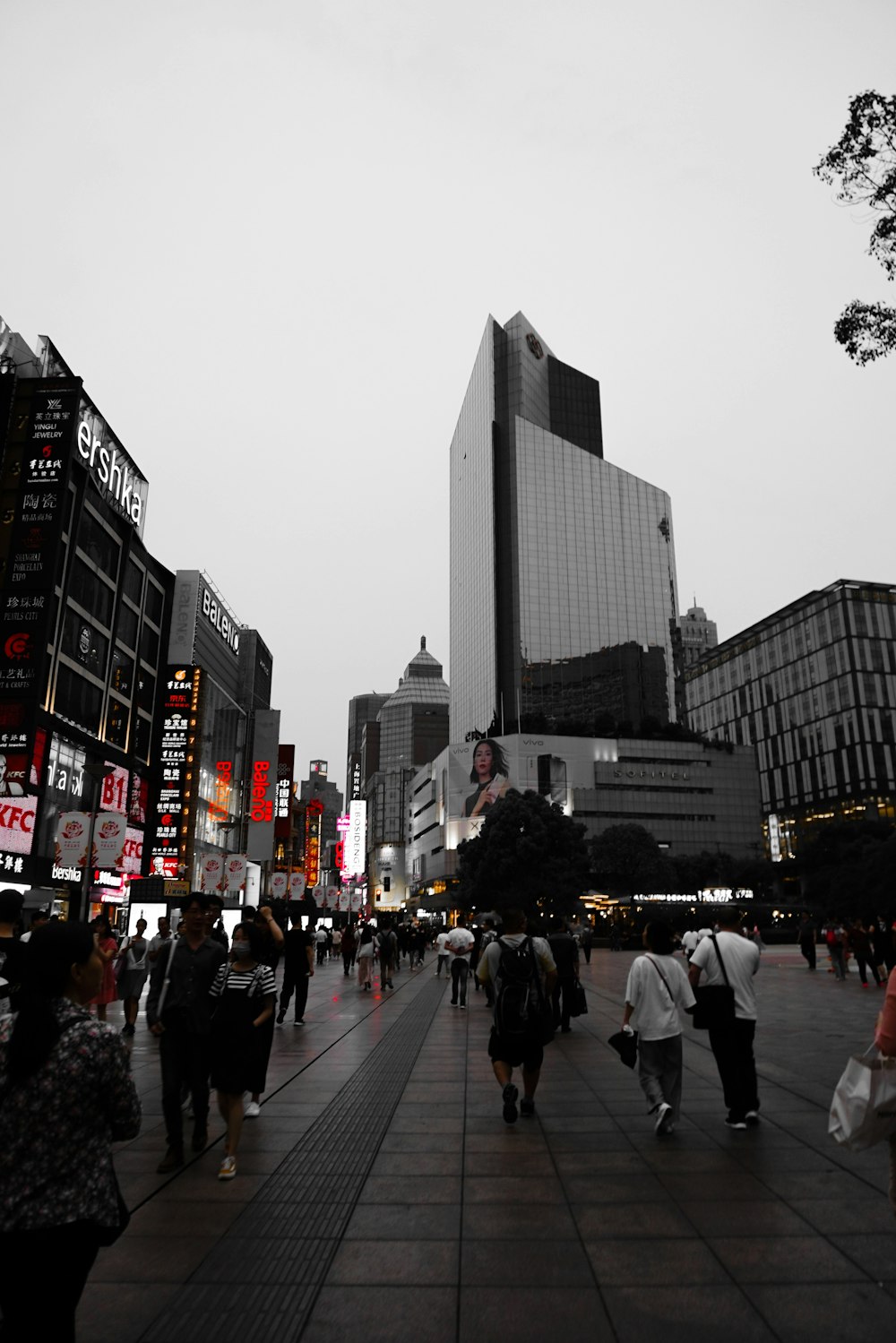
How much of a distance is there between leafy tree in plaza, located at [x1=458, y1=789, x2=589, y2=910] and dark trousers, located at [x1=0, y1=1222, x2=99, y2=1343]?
7007 cm

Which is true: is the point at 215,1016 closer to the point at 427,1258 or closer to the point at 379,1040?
the point at 427,1258

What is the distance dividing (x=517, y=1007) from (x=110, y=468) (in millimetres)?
47691

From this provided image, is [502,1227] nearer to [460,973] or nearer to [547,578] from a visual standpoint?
[460,973]

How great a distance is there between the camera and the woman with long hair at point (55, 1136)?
9.25 feet

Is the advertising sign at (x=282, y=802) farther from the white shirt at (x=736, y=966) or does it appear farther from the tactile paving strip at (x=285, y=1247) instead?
the white shirt at (x=736, y=966)

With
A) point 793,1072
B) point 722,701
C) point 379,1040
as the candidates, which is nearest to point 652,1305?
point 793,1072

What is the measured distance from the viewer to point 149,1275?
464cm

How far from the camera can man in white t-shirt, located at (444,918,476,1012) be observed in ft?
65.1

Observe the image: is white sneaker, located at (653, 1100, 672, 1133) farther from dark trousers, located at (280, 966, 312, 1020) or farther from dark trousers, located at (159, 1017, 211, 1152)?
dark trousers, located at (280, 966, 312, 1020)

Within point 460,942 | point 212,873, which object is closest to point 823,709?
point 212,873

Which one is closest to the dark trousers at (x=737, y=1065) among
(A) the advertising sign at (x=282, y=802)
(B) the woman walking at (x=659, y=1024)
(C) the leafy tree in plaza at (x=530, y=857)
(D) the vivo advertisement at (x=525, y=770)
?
(B) the woman walking at (x=659, y=1024)

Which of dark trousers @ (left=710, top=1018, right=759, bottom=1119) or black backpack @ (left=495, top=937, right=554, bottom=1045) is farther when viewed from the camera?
black backpack @ (left=495, top=937, right=554, bottom=1045)

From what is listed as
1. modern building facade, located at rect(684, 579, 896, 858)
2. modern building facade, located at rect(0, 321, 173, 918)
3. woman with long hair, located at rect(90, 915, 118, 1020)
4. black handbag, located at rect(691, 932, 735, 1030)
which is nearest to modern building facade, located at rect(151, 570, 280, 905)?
modern building facade, located at rect(0, 321, 173, 918)

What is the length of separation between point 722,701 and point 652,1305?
590ft
